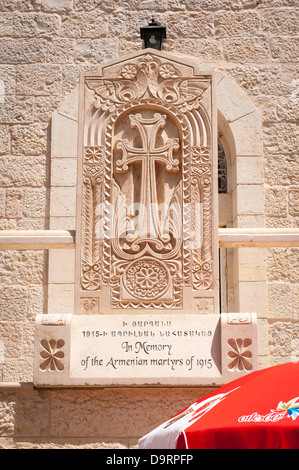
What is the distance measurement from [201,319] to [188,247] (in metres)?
0.57

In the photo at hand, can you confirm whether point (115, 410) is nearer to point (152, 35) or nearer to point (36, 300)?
point (36, 300)

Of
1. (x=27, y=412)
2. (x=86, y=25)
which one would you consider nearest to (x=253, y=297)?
(x=27, y=412)

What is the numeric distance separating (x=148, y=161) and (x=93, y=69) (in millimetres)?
2494

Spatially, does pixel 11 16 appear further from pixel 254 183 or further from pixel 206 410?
pixel 206 410

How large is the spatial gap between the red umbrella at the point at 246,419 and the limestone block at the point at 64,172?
4192mm

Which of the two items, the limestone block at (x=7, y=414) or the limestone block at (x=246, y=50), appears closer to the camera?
the limestone block at (x=7, y=414)

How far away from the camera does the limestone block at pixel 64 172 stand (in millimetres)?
7508

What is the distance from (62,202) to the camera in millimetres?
7453

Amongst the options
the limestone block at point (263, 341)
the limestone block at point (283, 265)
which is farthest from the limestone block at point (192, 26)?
the limestone block at point (263, 341)

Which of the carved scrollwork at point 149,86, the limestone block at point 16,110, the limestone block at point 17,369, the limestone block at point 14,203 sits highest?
the limestone block at point 16,110

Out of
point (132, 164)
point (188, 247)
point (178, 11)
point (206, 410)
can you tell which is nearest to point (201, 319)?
point (188, 247)

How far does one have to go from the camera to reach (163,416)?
5.10m

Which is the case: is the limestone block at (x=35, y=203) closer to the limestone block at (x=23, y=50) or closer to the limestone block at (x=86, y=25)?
the limestone block at (x=23, y=50)

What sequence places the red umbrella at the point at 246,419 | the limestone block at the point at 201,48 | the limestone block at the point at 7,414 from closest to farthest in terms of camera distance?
the red umbrella at the point at 246,419, the limestone block at the point at 7,414, the limestone block at the point at 201,48
